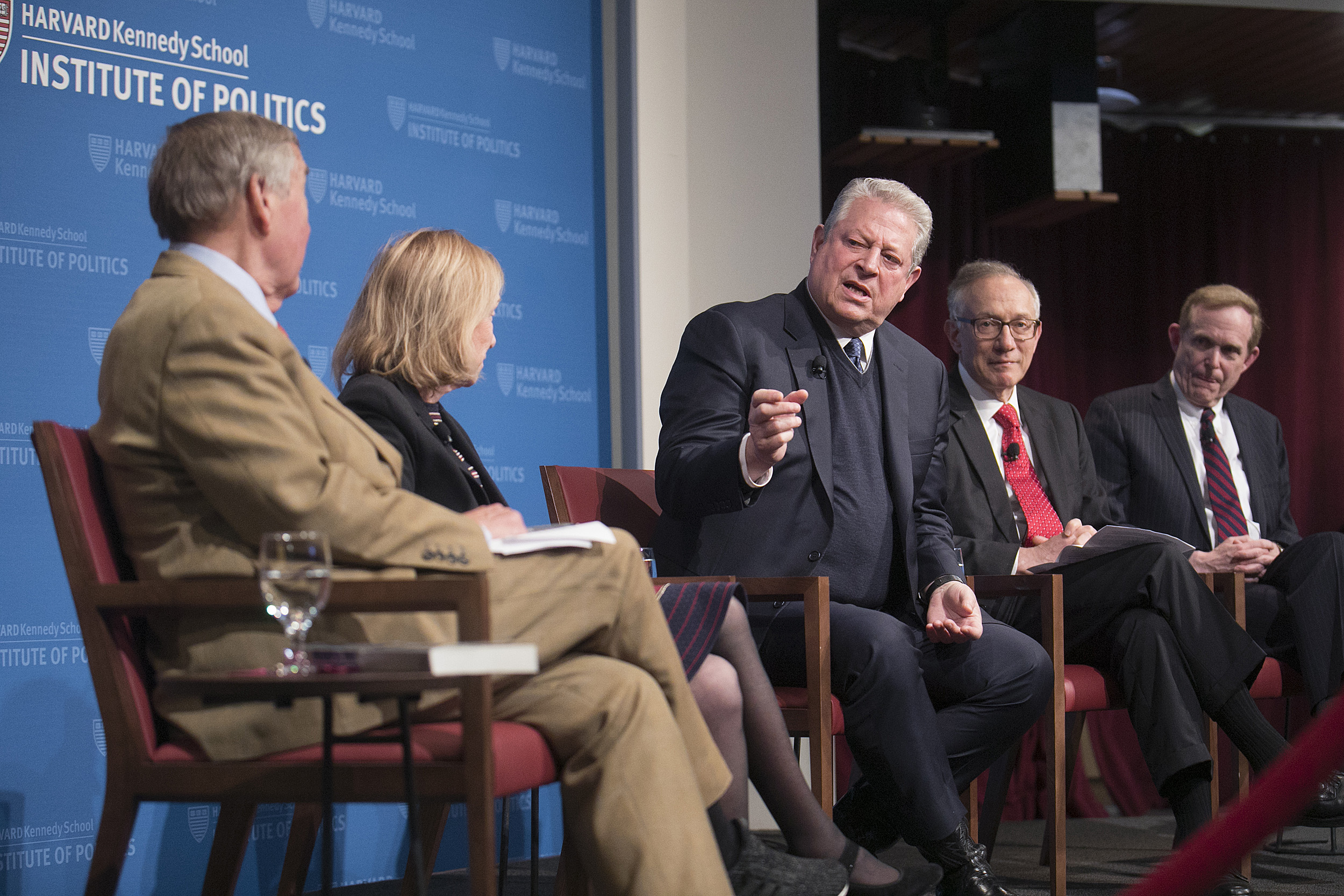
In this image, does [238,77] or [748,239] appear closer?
[238,77]

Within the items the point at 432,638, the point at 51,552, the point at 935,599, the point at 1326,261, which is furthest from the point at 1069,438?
the point at 1326,261

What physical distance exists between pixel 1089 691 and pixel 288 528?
76.8 inches

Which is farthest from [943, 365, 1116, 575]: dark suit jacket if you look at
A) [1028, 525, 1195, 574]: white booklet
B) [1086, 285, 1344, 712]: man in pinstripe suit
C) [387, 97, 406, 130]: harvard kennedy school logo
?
[387, 97, 406, 130]: harvard kennedy school logo

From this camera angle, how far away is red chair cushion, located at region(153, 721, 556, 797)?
1.49 m

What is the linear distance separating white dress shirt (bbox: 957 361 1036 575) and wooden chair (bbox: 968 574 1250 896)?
1.35ft

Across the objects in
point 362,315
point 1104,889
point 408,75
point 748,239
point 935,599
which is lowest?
point 1104,889

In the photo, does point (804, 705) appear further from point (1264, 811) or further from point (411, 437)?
point (1264, 811)

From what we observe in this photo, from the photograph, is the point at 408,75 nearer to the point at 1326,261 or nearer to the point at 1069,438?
the point at 1069,438

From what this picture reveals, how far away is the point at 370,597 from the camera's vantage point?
144cm

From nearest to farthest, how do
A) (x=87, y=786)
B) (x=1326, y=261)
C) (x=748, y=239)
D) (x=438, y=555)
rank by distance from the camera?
1. (x=438, y=555)
2. (x=87, y=786)
3. (x=748, y=239)
4. (x=1326, y=261)

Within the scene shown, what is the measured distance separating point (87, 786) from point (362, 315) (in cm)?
125

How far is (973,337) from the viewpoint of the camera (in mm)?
3277

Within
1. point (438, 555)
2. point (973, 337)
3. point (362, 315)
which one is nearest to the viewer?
point (438, 555)

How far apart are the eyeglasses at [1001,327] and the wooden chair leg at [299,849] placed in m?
2.03
